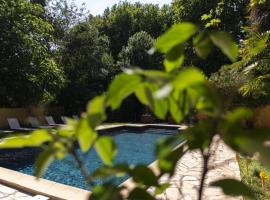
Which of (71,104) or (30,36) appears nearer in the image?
(30,36)

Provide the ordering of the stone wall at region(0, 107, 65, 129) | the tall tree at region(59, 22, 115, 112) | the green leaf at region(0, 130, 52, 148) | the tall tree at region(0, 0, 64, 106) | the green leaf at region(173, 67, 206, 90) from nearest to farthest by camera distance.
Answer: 1. the green leaf at region(173, 67, 206, 90)
2. the green leaf at region(0, 130, 52, 148)
3. the tall tree at region(0, 0, 64, 106)
4. the stone wall at region(0, 107, 65, 129)
5. the tall tree at region(59, 22, 115, 112)

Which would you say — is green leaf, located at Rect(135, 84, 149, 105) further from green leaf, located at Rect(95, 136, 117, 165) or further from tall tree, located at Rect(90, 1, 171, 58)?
tall tree, located at Rect(90, 1, 171, 58)

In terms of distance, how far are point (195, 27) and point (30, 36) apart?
19538 millimetres

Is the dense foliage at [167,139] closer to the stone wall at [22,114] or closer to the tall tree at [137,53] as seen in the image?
the stone wall at [22,114]

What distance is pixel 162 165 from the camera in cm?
60

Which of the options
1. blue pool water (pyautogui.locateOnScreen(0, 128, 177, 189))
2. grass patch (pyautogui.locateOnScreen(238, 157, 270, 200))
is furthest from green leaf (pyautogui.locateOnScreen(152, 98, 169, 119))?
grass patch (pyautogui.locateOnScreen(238, 157, 270, 200))

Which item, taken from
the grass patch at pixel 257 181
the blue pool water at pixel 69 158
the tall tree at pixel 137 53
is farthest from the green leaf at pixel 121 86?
the tall tree at pixel 137 53

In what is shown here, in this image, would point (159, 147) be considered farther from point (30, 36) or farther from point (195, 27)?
point (30, 36)

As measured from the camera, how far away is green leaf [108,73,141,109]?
54 cm

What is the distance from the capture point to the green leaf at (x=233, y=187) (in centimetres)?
53

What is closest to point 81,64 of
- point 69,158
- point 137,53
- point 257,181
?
point 137,53

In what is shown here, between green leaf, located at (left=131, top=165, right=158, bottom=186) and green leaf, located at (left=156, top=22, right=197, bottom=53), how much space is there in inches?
8.0

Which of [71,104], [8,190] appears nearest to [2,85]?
[71,104]

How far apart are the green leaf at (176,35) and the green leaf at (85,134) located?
6.9 inches
